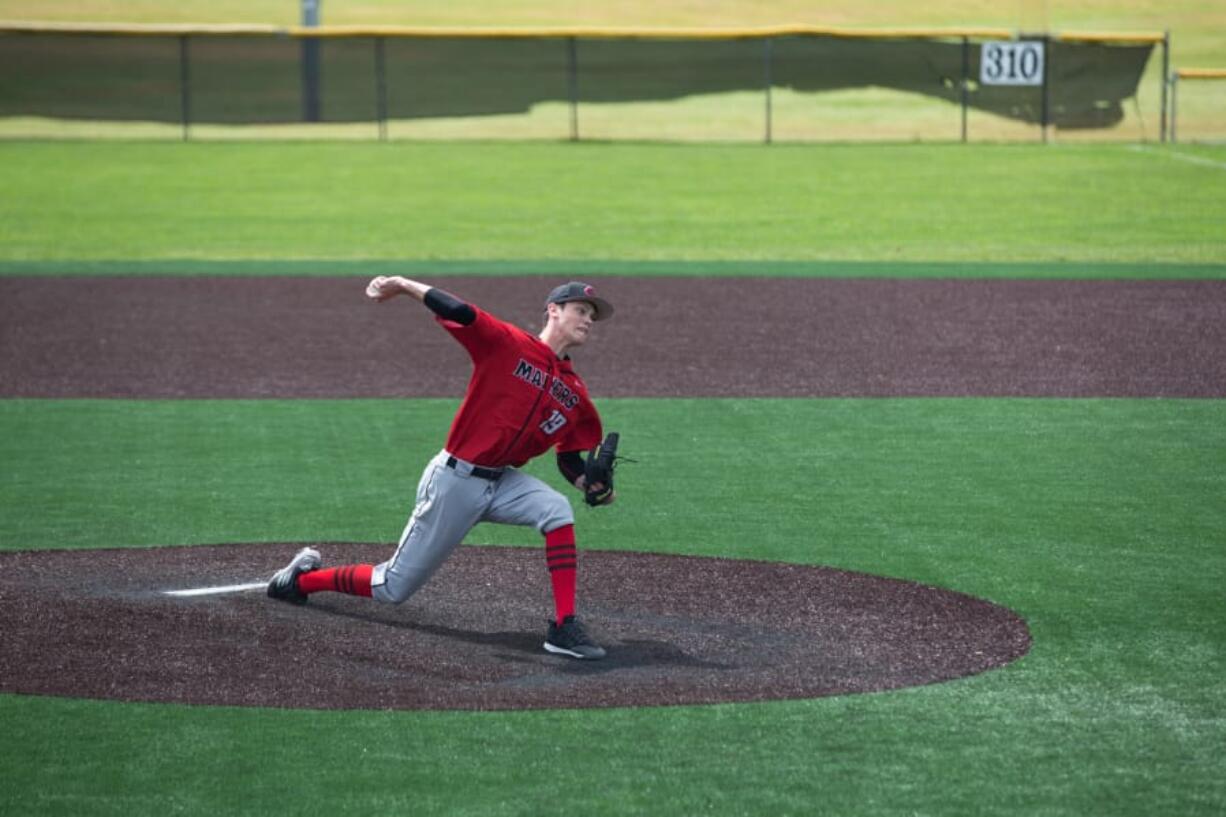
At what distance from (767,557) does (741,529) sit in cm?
65

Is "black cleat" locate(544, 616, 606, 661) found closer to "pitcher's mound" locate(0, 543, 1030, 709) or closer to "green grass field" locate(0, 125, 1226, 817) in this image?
"pitcher's mound" locate(0, 543, 1030, 709)

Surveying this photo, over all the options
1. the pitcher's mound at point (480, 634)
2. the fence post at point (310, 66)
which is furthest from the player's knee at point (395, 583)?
the fence post at point (310, 66)

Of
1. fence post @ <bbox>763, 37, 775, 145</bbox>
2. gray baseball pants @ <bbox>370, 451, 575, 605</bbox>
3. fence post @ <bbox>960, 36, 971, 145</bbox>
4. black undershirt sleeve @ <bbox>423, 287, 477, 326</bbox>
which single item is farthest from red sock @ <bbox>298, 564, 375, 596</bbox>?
fence post @ <bbox>960, 36, 971, 145</bbox>

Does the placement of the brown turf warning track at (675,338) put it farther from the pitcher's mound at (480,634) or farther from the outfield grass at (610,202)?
the pitcher's mound at (480,634)

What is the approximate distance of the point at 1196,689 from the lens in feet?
23.9

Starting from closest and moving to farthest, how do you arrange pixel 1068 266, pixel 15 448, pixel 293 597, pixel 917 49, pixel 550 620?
pixel 550 620 → pixel 293 597 → pixel 15 448 → pixel 1068 266 → pixel 917 49

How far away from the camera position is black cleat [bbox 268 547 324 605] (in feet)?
28.0

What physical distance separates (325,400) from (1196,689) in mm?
8381

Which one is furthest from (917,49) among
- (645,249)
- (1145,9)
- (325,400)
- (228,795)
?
(228,795)

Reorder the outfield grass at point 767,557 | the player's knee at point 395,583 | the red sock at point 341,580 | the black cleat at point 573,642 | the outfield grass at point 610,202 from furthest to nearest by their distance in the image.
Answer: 1. the outfield grass at point 610,202
2. the red sock at point 341,580
3. the player's knee at point 395,583
4. the black cleat at point 573,642
5. the outfield grass at point 767,557

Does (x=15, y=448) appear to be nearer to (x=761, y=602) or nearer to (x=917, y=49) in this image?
(x=761, y=602)

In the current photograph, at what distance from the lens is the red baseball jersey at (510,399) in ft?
25.8

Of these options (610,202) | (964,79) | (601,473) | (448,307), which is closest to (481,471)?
(601,473)

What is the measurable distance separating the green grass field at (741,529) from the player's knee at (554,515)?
1.21 metres
